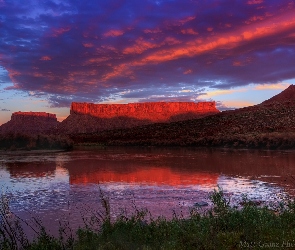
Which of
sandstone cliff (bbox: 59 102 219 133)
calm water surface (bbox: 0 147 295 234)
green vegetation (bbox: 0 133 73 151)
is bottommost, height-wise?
calm water surface (bbox: 0 147 295 234)

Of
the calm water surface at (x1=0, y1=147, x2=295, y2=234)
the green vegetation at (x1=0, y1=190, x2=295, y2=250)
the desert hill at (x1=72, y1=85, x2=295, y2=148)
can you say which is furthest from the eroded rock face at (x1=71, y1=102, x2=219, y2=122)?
the green vegetation at (x1=0, y1=190, x2=295, y2=250)

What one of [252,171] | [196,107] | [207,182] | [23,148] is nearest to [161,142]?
[23,148]

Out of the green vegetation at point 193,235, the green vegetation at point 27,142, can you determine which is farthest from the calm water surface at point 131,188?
the green vegetation at point 27,142

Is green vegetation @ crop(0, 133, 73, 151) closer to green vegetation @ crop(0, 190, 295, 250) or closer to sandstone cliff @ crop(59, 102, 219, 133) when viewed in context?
green vegetation @ crop(0, 190, 295, 250)

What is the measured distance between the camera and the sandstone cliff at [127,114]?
129000 mm

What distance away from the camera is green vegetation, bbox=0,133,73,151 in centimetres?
4279

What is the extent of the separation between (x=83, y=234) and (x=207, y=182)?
9233 millimetres

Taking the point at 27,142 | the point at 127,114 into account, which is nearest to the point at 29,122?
the point at 127,114

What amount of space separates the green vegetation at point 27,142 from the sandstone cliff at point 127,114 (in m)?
77.8

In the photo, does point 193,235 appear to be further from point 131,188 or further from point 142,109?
point 142,109

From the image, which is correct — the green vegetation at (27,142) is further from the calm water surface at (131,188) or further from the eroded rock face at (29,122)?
the eroded rock face at (29,122)

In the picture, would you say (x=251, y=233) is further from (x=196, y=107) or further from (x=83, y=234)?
(x=196, y=107)

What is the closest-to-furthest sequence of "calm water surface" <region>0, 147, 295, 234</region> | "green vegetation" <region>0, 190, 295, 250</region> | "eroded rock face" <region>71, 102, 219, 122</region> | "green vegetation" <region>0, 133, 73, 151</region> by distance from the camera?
"green vegetation" <region>0, 190, 295, 250</region>, "calm water surface" <region>0, 147, 295, 234</region>, "green vegetation" <region>0, 133, 73, 151</region>, "eroded rock face" <region>71, 102, 219, 122</region>

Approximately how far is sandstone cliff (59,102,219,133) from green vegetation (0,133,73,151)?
3063 inches
